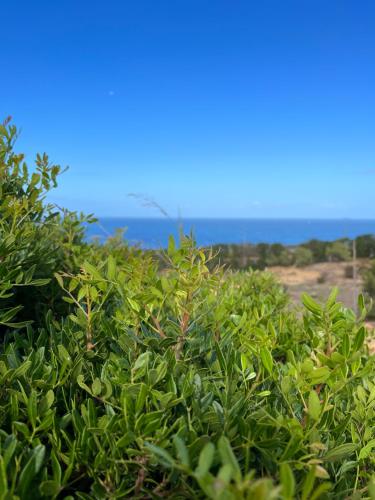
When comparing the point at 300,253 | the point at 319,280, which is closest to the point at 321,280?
the point at 319,280

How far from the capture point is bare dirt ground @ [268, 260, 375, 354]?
42.4 ft

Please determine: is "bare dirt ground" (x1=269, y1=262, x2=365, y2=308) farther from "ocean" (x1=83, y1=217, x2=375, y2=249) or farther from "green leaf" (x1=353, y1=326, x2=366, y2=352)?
"green leaf" (x1=353, y1=326, x2=366, y2=352)

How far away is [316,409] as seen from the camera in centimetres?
104

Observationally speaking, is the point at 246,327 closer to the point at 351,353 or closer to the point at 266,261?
the point at 351,353

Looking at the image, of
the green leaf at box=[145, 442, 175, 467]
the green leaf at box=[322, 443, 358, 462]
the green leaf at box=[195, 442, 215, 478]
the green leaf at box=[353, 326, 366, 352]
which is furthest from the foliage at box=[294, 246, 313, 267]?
the green leaf at box=[195, 442, 215, 478]

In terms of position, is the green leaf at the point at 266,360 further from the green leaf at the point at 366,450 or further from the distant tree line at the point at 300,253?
the distant tree line at the point at 300,253

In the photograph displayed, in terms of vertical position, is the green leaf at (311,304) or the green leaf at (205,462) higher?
the green leaf at (311,304)

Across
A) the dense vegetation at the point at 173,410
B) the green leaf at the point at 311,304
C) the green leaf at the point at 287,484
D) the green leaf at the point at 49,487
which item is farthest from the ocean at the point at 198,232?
the green leaf at the point at 287,484

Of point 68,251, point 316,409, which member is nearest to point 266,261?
point 68,251

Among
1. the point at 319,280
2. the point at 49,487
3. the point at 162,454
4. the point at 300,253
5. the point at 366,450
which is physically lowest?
the point at 319,280

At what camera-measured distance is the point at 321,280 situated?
15820 mm

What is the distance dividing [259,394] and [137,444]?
1.35 feet

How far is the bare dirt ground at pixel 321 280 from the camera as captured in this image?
12.9 metres

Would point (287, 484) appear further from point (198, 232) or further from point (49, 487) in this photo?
point (198, 232)
